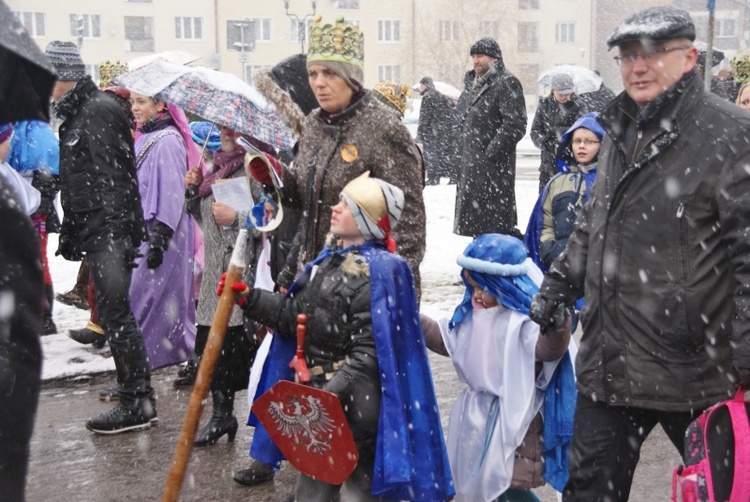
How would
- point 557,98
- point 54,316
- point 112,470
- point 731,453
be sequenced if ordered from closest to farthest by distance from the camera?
point 731,453
point 112,470
point 54,316
point 557,98

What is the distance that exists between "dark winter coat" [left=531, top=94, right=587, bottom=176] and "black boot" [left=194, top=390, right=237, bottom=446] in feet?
19.3

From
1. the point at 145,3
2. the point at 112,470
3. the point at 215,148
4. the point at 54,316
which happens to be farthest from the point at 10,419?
the point at 145,3

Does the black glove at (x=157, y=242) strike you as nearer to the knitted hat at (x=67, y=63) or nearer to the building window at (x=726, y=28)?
the knitted hat at (x=67, y=63)

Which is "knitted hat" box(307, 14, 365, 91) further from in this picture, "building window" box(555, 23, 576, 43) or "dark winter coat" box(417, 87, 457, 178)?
"building window" box(555, 23, 576, 43)

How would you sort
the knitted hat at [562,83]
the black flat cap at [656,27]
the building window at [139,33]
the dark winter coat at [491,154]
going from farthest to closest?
the building window at [139,33]
the knitted hat at [562,83]
the dark winter coat at [491,154]
the black flat cap at [656,27]

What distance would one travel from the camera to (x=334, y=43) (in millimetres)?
4504

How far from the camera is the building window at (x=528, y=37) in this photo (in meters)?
64.7

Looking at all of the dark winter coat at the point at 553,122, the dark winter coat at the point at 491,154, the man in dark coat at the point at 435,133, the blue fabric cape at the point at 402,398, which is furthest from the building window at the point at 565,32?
the blue fabric cape at the point at 402,398

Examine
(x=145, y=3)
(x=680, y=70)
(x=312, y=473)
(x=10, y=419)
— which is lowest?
(x=312, y=473)

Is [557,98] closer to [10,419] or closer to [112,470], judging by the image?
[112,470]

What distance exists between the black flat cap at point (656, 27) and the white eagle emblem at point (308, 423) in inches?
67.1

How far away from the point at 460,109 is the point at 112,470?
917 cm

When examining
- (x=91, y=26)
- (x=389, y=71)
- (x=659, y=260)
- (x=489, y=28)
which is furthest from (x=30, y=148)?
(x=389, y=71)

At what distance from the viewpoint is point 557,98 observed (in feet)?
35.4
